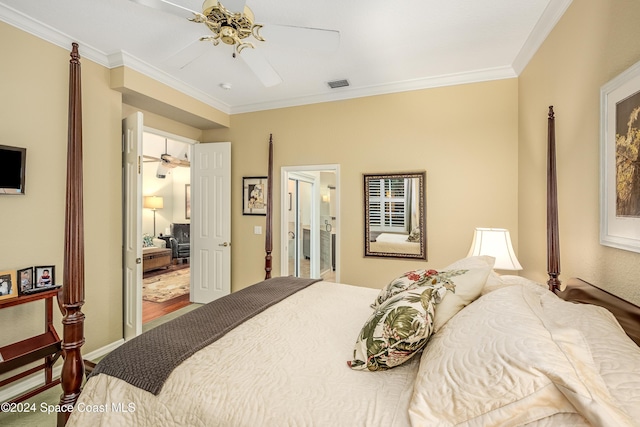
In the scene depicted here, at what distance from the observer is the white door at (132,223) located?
2.89m

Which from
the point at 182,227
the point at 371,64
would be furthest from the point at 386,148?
the point at 182,227

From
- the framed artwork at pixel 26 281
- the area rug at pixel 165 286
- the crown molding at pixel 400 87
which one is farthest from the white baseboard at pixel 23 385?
the crown molding at pixel 400 87

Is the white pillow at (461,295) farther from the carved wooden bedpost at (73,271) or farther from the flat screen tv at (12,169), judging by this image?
the flat screen tv at (12,169)

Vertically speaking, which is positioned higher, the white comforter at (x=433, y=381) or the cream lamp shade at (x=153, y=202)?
the cream lamp shade at (x=153, y=202)

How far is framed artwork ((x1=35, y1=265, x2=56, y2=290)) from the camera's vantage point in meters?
2.19

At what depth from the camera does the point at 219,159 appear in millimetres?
4105

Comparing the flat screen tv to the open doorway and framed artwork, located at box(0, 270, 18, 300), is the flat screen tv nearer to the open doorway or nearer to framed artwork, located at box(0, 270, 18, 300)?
framed artwork, located at box(0, 270, 18, 300)

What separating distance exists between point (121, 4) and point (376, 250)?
313cm

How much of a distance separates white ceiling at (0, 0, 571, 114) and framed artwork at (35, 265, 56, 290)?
1821 millimetres

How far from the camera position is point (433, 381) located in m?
0.89

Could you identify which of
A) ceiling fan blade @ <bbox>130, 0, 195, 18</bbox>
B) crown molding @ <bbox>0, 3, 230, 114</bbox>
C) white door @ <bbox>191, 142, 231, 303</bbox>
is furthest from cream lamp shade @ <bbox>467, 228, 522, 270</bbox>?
crown molding @ <bbox>0, 3, 230, 114</bbox>

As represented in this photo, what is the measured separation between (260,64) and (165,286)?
14.7 ft

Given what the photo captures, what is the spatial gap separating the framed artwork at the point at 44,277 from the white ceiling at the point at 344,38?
1.82m

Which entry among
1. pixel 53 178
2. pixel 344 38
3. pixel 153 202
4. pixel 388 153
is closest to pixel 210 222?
pixel 53 178
